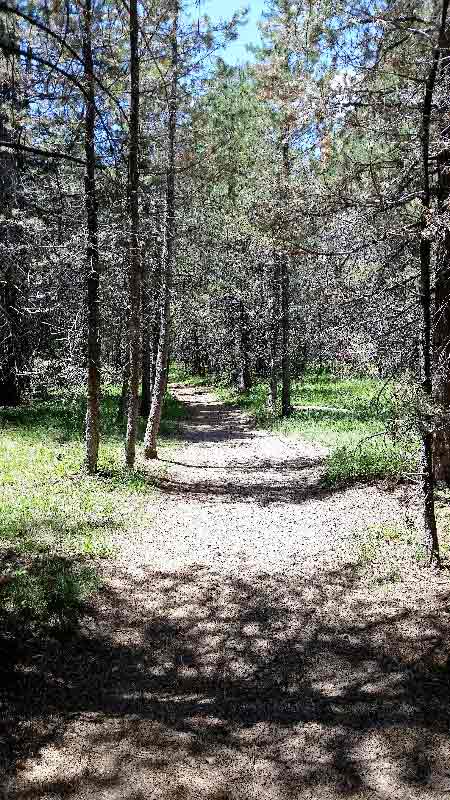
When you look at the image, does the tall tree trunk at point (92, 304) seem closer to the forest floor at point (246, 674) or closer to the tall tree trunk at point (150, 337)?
the forest floor at point (246, 674)

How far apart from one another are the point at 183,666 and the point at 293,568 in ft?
8.21

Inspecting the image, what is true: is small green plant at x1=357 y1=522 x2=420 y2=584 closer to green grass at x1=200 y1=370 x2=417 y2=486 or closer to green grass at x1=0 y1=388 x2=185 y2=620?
green grass at x1=200 y1=370 x2=417 y2=486

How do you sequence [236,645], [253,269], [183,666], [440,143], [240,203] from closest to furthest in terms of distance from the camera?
[183,666] → [236,645] → [440,143] → [240,203] → [253,269]

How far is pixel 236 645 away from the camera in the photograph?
5.83 meters

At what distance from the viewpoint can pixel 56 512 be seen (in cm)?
874

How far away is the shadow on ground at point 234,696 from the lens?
3.95 meters

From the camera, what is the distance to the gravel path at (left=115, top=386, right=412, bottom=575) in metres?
7.93

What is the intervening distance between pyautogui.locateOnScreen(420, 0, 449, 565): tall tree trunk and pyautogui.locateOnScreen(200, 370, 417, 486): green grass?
1.01ft

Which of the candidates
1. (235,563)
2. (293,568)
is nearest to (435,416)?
(293,568)

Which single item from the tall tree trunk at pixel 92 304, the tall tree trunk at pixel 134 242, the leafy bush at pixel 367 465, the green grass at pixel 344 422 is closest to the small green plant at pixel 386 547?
the green grass at pixel 344 422

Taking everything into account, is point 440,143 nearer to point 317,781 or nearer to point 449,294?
point 449,294

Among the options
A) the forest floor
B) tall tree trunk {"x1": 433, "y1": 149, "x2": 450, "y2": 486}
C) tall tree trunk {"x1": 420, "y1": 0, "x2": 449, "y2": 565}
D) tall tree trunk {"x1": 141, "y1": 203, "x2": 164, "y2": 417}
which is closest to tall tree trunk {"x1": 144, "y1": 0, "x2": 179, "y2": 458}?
tall tree trunk {"x1": 141, "y1": 203, "x2": 164, "y2": 417}

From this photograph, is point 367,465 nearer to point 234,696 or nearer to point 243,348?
point 234,696

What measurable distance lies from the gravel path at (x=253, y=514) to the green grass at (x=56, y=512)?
0.54 meters
